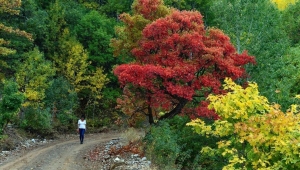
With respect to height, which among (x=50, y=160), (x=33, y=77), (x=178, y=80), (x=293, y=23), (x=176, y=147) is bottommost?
(x=50, y=160)

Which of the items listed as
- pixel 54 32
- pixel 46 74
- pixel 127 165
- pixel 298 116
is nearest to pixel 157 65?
pixel 127 165

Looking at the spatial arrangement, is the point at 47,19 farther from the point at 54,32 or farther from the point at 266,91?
the point at 266,91

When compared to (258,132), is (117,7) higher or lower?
higher

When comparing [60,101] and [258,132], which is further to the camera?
[60,101]

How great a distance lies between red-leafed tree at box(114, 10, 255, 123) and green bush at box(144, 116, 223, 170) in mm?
905

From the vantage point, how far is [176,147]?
12.3m

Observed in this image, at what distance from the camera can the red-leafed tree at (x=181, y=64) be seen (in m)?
13.5

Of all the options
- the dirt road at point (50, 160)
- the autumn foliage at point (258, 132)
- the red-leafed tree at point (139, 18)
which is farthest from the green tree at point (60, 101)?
the autumn foliage at point (258, 132)

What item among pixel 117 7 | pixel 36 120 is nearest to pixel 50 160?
pixel 36 120

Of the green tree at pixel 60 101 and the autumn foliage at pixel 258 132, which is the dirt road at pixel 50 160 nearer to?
the green tree at pixel 60 101

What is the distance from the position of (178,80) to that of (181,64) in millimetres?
678

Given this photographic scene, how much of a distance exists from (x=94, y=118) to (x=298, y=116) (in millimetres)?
24382

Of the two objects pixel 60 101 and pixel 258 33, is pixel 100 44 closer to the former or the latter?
pixel 60 101

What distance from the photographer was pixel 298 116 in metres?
6.55
